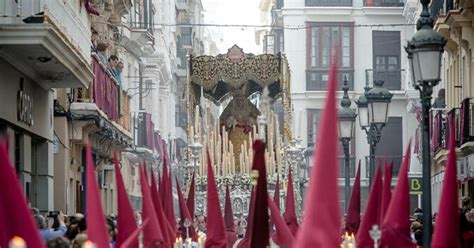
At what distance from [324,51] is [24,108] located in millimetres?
37707

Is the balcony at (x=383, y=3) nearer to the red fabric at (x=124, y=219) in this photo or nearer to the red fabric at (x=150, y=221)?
the red fabric at (x=150, y=221)

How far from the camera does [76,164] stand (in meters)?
36.3

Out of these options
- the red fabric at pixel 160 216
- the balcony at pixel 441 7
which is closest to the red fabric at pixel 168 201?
the red fabric at pixel 160 216

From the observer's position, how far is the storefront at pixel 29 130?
2469 cm

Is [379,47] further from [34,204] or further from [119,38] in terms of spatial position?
[34,204]

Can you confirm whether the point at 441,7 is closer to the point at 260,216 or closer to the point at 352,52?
the point at 352,52

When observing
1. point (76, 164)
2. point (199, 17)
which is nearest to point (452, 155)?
point (76, 164)

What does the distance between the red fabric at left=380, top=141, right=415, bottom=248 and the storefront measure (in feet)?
36.8

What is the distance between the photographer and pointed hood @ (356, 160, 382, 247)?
14.1 m

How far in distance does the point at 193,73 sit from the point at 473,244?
682 inches

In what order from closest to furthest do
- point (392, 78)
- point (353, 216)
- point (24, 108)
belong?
point (353, 216) → point (24, 108) → point (392, 78)

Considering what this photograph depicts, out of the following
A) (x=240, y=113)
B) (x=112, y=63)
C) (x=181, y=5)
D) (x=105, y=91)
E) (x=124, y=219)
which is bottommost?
(x=124, y=219)

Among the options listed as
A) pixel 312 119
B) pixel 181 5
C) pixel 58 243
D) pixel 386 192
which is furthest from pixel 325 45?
pixel 58 243

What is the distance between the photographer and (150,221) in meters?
12.8
